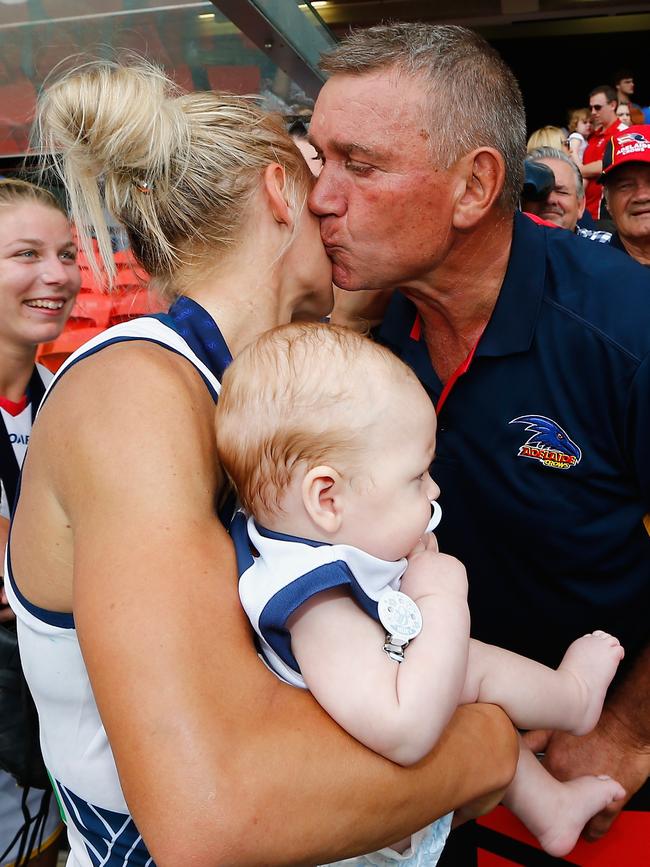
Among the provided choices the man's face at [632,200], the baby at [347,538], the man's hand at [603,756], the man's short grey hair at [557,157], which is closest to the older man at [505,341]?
the man's hand at [603,756]

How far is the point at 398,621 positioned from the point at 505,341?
1037 millimetres

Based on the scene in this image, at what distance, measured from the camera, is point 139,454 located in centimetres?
107

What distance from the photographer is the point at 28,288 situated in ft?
10.4

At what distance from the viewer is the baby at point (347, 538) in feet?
3.69

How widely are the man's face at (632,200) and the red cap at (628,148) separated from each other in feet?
0.15


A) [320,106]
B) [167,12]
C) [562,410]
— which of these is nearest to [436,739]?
[562,410]

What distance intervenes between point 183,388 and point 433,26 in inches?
54.4

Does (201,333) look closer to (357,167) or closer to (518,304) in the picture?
(357,167)

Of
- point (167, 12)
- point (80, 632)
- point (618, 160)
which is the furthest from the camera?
point (618, 160)

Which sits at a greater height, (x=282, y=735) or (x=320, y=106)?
(x=320, y=106)

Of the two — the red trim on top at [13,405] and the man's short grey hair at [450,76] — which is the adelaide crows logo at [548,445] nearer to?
the man's short grey hair at [450,76]

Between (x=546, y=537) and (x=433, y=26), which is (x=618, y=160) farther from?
(x=546, y=537)

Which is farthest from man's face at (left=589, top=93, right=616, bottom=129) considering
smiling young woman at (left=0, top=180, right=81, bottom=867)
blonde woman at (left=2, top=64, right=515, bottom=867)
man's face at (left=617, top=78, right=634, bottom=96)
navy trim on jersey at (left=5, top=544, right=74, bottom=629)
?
navy trim on jersey at (left=5, top=544, right=74, bottom=629)

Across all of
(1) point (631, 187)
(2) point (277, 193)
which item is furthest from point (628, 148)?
(2) point (277, 193)
